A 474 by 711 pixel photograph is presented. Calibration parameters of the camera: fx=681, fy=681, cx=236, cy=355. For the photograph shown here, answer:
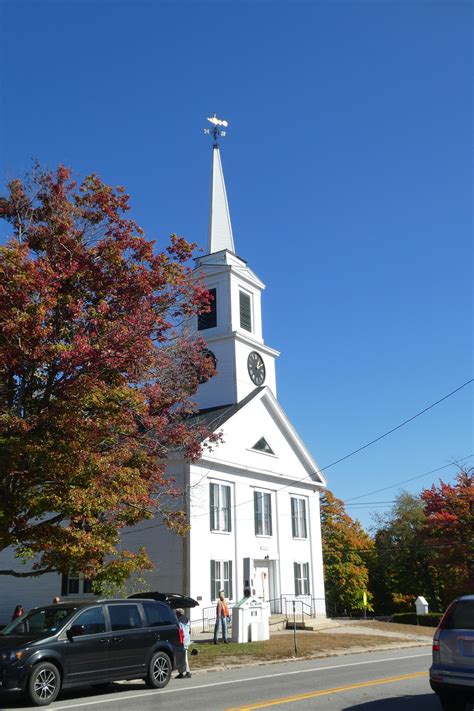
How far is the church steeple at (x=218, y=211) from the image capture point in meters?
37.6

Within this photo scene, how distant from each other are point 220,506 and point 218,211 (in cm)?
1807

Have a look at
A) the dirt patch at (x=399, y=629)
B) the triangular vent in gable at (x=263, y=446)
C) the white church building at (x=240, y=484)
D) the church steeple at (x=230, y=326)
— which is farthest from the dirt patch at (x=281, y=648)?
the church steeple at (x=230, y=326)

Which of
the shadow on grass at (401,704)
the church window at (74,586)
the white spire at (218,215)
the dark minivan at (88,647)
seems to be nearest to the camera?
the shadow on grass at (401,704)

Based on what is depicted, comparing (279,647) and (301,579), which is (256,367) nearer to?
(301,579)

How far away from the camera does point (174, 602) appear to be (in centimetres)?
2067

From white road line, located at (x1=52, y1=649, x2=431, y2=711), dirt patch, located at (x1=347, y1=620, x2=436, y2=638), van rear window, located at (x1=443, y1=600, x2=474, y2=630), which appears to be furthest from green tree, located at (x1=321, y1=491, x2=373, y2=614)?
van rear window, located at (x1=443, y1=600, x2=474, y2=630)

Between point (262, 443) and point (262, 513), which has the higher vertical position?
point (262, 443)

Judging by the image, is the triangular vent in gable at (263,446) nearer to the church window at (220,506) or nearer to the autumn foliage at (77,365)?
the church window at (220,506)

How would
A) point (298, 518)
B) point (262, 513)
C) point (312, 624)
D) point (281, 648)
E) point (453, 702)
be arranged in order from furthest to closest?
point (298, 518) → point (262, 513) → point (312, 624) → point (281, 648) → point (453, 702)

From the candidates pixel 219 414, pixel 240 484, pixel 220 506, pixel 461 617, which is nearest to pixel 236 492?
pixel 240 484

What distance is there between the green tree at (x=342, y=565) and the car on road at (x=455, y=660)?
4324 centimetres

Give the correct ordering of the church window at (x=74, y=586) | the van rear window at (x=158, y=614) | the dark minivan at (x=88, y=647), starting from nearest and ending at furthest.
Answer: the dark minivan at (x=88, y=647), the van rear window at (x=158, y=614), the church window at (x=74, y=586)

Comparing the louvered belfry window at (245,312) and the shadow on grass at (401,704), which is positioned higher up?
the louvered belfry window at (245,312)

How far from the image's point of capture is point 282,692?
1126 cm
